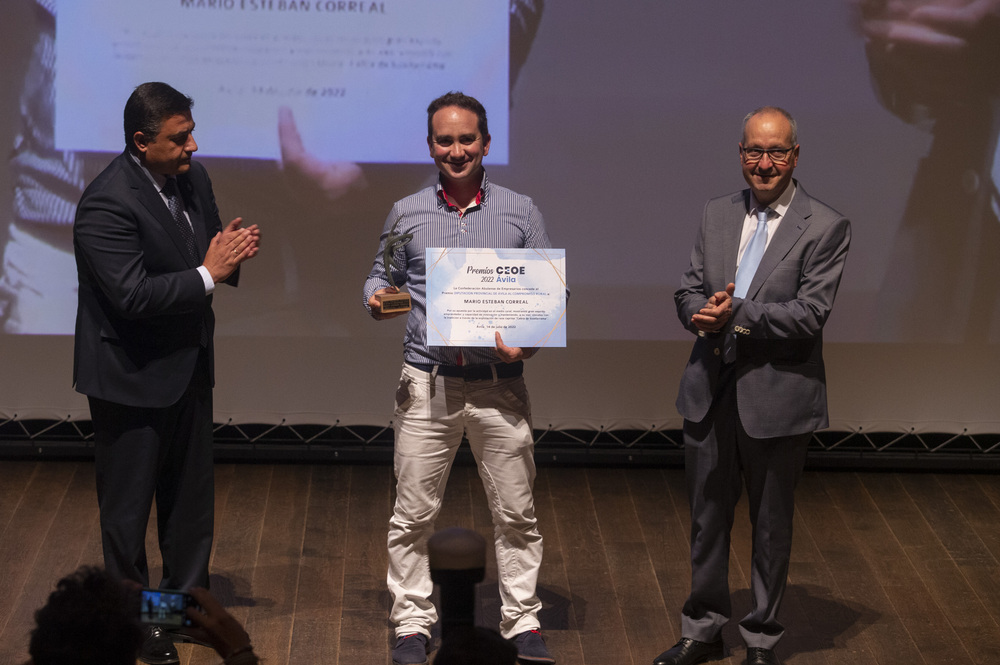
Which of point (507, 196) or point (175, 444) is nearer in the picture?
point (507, 196)

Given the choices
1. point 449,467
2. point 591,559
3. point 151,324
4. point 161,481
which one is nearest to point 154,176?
point 151,324

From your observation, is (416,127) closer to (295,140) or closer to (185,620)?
A: (295,140)

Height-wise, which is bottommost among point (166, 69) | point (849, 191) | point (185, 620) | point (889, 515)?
point (889, 515)

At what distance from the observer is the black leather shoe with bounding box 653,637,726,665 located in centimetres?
334

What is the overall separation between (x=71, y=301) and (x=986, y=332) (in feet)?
13.5

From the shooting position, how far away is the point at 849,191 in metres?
4.96

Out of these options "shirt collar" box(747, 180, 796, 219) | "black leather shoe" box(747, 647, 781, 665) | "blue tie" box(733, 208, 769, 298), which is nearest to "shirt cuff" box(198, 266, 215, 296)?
"blue tie" box(733, 208, 769, 298)

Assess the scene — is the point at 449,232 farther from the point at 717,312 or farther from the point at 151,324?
the point at 151,324

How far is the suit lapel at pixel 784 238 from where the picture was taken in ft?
10.2

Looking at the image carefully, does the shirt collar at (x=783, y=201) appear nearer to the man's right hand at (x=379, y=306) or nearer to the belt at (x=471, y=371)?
the belt at (x=471, y=371)

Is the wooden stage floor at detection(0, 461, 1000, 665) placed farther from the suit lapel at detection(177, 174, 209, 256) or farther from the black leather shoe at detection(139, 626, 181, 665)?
the suit lapel at detection(177, 174, 209, 256)

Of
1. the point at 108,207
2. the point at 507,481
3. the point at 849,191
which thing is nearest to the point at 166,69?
the point at 108,207

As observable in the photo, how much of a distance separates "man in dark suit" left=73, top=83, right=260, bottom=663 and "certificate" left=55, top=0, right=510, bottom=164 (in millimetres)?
1414

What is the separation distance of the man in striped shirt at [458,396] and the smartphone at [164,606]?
1434mm
